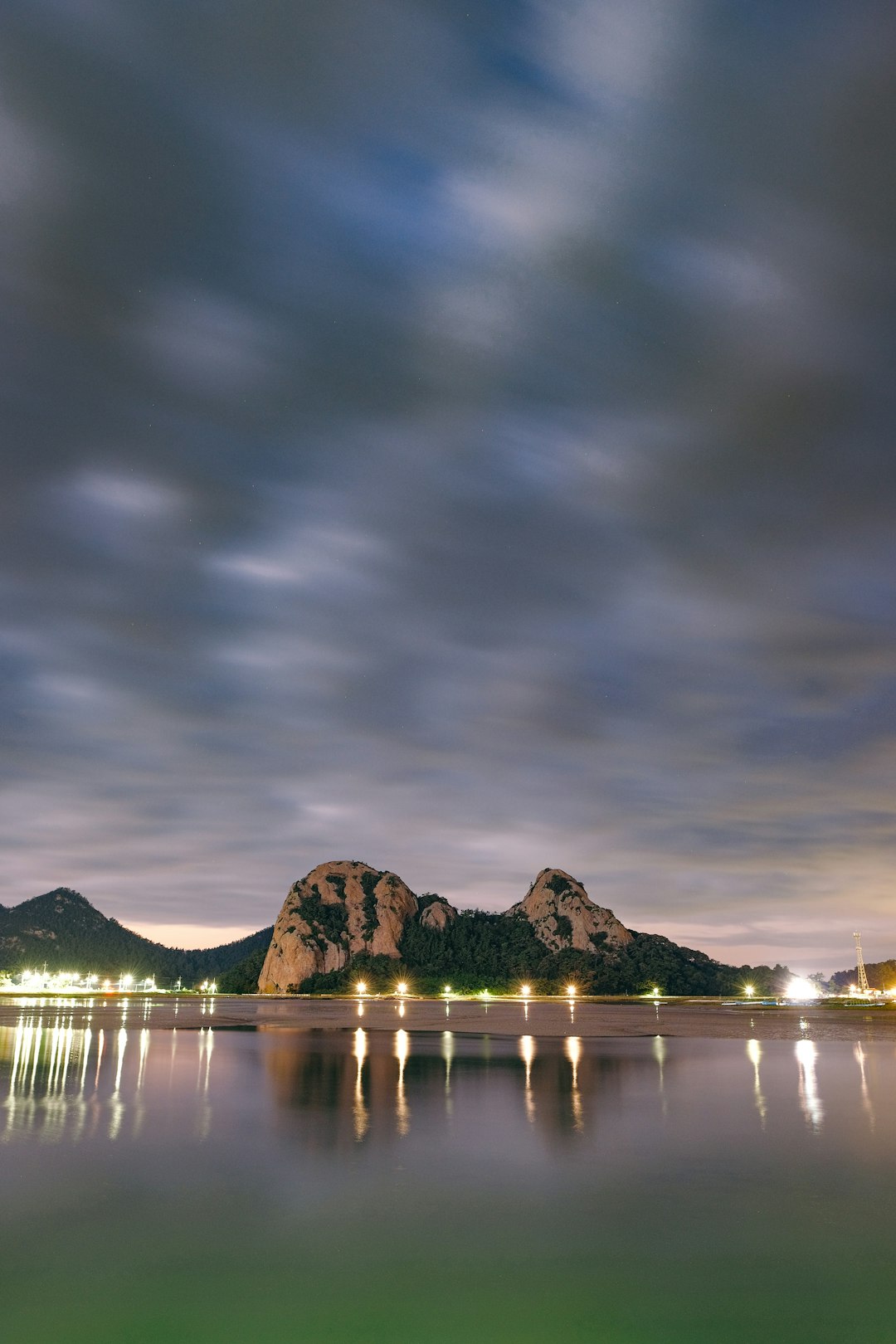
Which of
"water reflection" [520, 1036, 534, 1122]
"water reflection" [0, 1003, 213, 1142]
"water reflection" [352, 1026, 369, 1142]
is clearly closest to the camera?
"water reflection" [352, 1026, 369, 1142]

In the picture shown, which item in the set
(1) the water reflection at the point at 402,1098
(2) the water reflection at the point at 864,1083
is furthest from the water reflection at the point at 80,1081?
(2) the water reflection at the point at 864,1083

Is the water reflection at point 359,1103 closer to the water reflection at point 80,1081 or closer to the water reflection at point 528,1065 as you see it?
the water reflection at point 80,1081

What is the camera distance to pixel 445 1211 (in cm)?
1955

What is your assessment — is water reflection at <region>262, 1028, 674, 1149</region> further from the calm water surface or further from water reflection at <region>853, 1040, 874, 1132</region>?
water reflection at <region>853, 1040, 874, 1132</region>

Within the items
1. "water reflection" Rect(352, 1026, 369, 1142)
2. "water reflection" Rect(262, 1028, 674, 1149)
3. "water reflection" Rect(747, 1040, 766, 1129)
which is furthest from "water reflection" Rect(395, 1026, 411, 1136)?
"water reflection" Rect(747, 1040, 766, 1129)

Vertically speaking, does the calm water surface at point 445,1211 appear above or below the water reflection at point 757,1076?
above

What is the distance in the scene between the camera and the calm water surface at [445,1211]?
Answer: 13977 mm

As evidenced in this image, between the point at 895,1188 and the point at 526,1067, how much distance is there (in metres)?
28.6

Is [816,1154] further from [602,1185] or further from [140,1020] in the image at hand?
[140,1020]

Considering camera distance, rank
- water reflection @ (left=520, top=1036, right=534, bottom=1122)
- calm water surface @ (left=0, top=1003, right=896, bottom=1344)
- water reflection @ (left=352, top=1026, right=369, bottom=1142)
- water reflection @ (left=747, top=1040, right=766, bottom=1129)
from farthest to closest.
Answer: water reflection @ (left=747, top=1040, right=766, bottom=1129) < water reflection @ (left=520, top=1036, right=534, bottom=1122) < water reflection @ (left=352, top=1026, right=369, bottom=1142) < calm water surface @ (left=0, top=1003, right=896, bottom=1344)

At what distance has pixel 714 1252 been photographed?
1692 cm

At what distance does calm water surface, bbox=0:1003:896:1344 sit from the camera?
1398 centimetres

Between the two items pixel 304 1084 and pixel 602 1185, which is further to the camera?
pixel 304 1084

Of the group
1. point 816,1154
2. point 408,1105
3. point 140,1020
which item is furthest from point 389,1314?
point 140,1020
